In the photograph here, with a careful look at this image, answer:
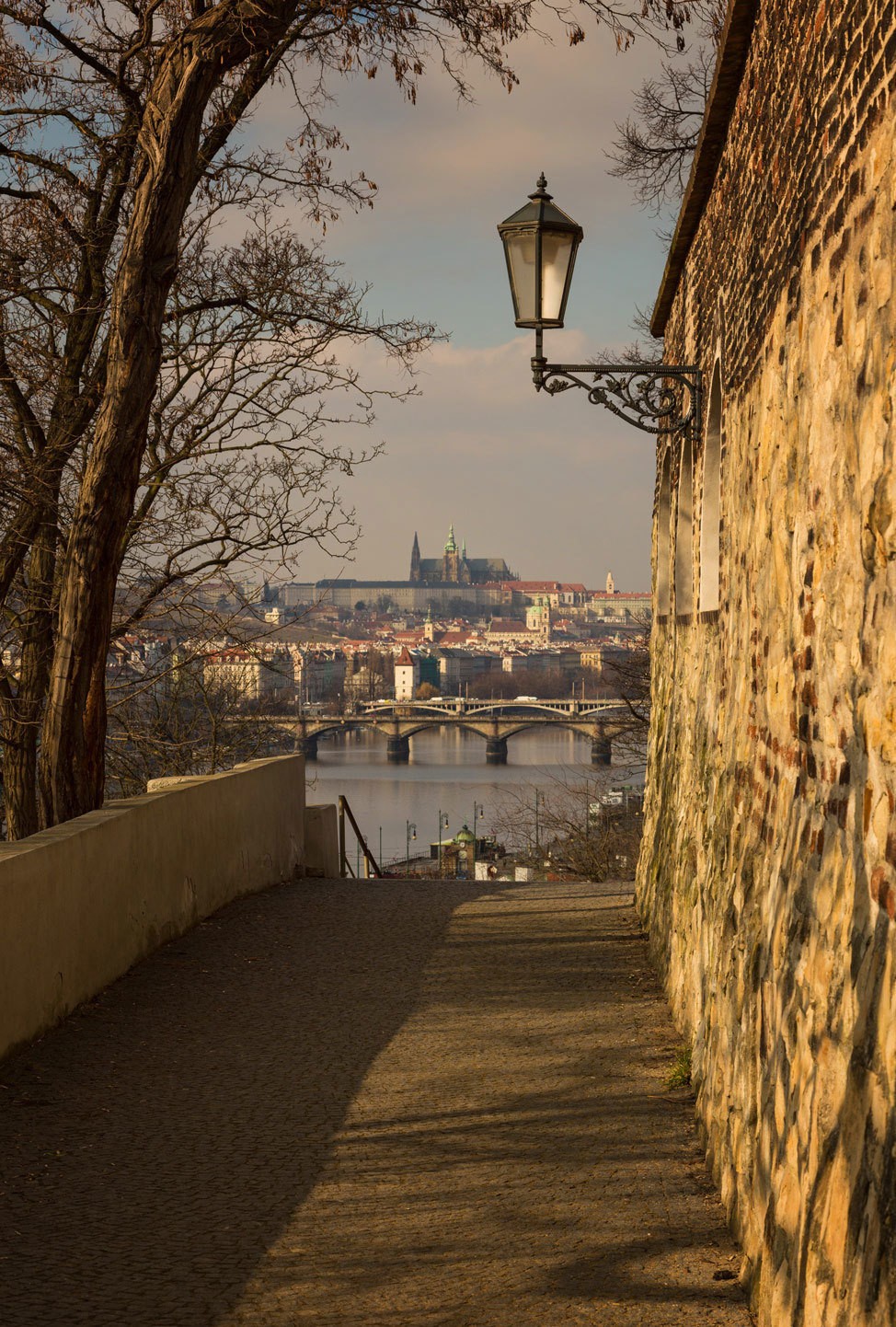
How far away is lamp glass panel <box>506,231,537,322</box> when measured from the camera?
7.58 metres

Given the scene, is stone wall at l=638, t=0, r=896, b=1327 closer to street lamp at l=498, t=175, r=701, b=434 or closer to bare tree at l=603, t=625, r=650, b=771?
street lamp at l=498, t=175, r=701, b=434

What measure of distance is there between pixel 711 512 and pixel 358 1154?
337 centimetres

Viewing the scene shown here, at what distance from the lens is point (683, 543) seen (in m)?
8.19

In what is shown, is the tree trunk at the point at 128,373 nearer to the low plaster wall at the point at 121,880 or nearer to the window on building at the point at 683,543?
the low plaster wall at the point at 121,880

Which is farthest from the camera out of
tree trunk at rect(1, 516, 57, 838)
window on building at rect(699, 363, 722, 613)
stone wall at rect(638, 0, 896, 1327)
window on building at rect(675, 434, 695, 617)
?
tree trunk at rect(1, 516, 57, 838)

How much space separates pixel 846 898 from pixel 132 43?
8.87m

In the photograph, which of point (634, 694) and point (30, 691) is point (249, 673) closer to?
point (634, 694)

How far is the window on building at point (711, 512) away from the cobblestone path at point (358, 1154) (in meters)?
1.99

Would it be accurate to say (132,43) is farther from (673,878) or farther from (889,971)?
(889,971)

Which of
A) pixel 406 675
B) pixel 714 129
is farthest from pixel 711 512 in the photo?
pixel 406 675

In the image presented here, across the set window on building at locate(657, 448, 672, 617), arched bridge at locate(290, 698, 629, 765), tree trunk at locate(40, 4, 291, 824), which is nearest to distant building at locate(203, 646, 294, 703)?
window on building at locate(657, 448, 672, 617)

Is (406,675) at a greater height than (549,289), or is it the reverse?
(549,289)

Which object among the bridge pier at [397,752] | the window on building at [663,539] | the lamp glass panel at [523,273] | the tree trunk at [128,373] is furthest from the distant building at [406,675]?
the lamp glass panel at [523,273]

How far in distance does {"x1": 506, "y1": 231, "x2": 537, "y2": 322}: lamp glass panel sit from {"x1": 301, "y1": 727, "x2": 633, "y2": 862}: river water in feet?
130
